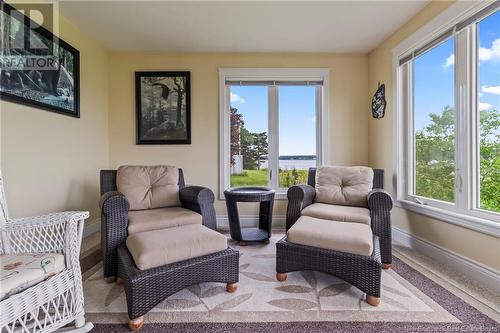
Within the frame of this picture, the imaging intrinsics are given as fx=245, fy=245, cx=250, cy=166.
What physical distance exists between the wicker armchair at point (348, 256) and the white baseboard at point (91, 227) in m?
2.37

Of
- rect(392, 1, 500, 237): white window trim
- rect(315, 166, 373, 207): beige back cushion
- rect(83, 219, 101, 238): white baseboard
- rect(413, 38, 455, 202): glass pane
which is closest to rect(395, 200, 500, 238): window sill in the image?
rect(392, 1, 500, 237): white window trim

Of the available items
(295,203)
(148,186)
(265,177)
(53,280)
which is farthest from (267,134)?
(53,280)

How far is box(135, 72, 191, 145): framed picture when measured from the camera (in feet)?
11.1

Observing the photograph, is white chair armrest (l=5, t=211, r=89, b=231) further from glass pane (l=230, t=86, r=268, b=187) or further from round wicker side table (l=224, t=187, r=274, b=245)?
glass pane (l=230, t=86, r=268, b=187)

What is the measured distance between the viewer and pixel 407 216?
269 centimetres

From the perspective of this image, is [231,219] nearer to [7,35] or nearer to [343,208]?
[343,208]

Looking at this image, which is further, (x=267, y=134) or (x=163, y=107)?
(x=267, y=134)

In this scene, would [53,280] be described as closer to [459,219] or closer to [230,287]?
[230,287]

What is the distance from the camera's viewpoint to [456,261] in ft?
6.79

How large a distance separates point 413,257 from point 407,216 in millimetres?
494

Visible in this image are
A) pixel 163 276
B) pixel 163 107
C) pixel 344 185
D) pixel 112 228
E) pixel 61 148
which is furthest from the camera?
pixel 163 107

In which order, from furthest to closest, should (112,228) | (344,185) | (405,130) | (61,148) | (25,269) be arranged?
(405,130)
(344,185)
(61,148)
(112,228)
(25,269)

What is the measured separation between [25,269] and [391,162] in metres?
3.35

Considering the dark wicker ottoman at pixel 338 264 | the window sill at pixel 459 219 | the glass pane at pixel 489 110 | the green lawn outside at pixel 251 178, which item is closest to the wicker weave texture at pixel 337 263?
the dark wicker ottoman at pixel 338 264
